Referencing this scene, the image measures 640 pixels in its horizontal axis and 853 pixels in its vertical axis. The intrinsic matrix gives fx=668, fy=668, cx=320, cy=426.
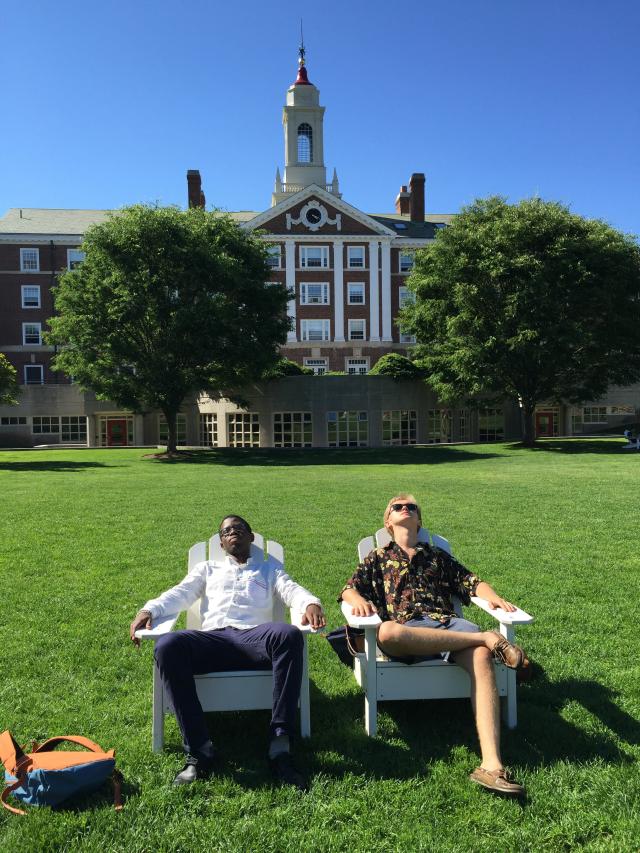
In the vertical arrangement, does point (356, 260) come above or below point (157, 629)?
above

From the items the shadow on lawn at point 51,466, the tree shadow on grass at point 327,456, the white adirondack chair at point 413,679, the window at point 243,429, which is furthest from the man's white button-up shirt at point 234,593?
the window at point 243,429

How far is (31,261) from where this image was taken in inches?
2103

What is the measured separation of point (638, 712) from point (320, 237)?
50.2 metres

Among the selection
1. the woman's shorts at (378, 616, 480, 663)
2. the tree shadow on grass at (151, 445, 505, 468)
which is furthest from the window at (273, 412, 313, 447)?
the woman's shorts at (378, 616, 480, 663)

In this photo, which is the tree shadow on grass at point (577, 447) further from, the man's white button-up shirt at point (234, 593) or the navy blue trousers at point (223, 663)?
the navy blue trousers at point (223, 663)

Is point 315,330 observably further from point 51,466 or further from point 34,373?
point 51,466

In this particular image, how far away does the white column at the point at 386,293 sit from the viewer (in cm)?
5269

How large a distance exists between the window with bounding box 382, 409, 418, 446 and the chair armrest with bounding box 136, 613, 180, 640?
1394 inches

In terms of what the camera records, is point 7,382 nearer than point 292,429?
Yes

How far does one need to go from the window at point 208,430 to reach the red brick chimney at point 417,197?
27303 mm

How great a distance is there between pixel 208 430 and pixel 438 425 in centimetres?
1440

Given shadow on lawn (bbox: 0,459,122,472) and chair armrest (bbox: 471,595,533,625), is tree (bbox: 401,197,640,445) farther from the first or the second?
A: chair armrest (bbox: 471,595,533,625)

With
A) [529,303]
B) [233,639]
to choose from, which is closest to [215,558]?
[233,639]

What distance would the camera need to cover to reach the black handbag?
4484 mm
